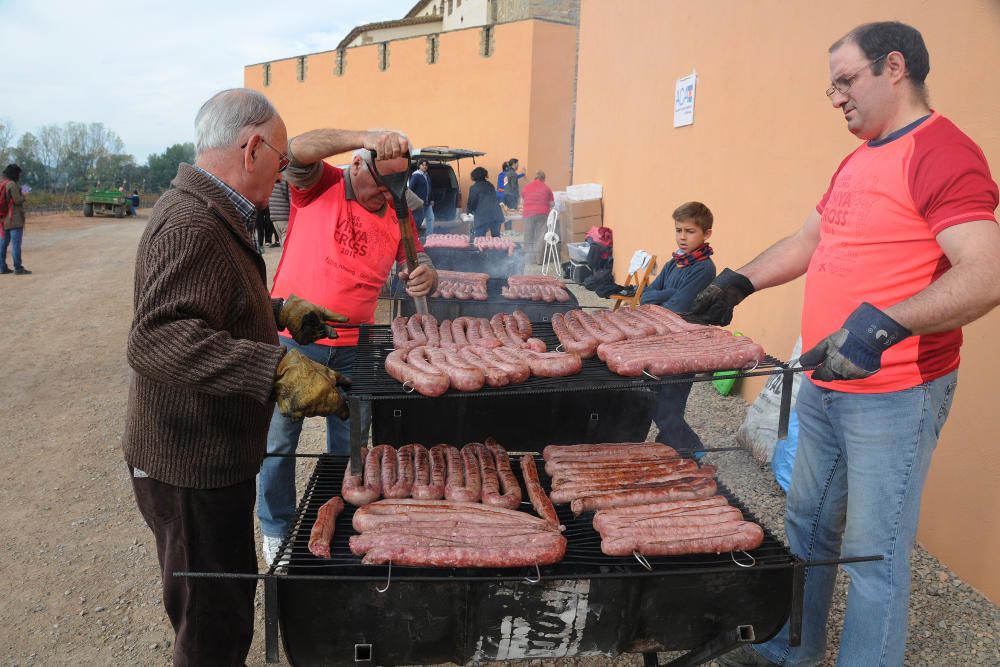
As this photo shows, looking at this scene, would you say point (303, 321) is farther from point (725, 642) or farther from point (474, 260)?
point (474, 260)

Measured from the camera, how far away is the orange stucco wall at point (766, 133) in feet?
12.7

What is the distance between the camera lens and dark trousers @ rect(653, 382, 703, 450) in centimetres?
502

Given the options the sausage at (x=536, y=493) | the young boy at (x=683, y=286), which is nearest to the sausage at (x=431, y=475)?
the sausage at (x=536, y=493)

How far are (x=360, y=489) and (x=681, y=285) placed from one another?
3507mm

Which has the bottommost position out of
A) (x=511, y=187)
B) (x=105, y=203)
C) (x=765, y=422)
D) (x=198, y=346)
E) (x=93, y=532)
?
(x=93, y=532)

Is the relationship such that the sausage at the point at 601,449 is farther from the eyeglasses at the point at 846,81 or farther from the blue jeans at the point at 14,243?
the blue jeans at the point at 14,243

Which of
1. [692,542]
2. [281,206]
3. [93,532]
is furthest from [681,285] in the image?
[93,532]

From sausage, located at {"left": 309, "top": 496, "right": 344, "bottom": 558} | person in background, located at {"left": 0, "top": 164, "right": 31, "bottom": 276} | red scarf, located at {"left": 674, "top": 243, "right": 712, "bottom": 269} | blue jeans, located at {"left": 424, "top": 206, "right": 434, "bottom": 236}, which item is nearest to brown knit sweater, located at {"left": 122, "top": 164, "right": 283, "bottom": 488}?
sausage, located at {"left": 309, "top": 496, "right": 344, "bottom": 558}

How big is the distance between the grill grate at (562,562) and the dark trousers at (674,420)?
2292 millimetres

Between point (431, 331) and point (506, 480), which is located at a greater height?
point (431, 331)

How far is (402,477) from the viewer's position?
2.87m

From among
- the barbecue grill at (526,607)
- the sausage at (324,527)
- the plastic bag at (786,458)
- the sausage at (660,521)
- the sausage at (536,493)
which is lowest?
the plastic bag at (786,458)

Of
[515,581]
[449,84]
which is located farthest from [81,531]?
[449,84]

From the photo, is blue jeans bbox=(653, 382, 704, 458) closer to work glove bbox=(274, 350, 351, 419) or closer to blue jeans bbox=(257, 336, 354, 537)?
blue jeans bbox=(257, 336, 354, 537)
